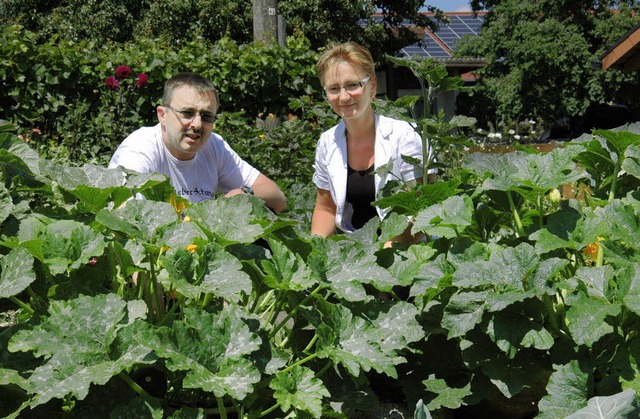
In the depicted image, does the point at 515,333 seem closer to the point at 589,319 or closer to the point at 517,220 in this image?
the point at 589,319

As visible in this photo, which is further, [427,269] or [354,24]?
[354,24]

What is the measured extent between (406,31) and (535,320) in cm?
1857

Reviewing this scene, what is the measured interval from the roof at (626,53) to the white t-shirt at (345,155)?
9.30 m

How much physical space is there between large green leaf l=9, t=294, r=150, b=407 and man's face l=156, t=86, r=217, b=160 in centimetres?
184

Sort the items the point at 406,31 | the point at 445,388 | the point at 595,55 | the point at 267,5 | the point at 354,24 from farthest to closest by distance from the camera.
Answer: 1. the point at 595,55
2. the point at 406,31
3. the point at 354,24
4. the point at 267,5
5. the point at 445,388

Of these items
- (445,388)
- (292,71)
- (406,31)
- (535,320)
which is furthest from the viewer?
(406,31)

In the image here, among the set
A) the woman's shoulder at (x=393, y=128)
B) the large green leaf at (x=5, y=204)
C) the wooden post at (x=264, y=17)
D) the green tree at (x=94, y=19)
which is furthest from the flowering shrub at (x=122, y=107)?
the green tree at (x=94, y=19)

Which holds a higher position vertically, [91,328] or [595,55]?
[91,328]

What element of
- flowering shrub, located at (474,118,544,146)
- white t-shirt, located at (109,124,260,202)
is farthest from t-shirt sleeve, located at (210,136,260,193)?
flowering shrub, located at (474,118,544,146)

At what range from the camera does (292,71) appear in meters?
7.32

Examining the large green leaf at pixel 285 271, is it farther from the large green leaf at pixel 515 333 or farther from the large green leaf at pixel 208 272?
the large green leaf at pixel 515 333

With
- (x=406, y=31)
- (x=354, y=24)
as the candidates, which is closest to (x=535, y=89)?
(x=406, y=31)

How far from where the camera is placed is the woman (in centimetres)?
313

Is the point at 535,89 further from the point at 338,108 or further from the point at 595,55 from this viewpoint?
the point at 338,108
